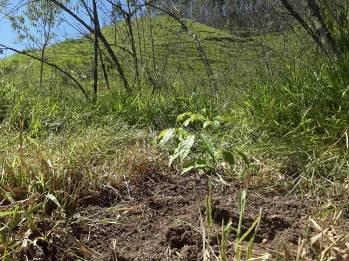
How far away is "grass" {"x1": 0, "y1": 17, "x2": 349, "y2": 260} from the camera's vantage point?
1761mm

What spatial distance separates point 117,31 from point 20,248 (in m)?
4.89

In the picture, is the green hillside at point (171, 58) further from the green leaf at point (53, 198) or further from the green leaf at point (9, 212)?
the green leaf at point (9, 212)

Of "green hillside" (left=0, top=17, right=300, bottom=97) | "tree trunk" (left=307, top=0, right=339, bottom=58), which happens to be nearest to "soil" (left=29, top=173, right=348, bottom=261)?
"tree trunk" (left=307, top=0, right=339, bottom=58)

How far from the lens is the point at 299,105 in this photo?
2705 millimetres

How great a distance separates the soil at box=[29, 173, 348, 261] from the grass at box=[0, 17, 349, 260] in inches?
2.7

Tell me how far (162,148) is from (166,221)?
0.89m

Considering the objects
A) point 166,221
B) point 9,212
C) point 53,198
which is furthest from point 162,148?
point 9,212

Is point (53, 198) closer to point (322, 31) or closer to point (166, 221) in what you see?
point (166, 221)

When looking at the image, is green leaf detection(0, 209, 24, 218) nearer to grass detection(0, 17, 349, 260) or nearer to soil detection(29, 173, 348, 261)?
grass detection(0, 17, 349, 260)

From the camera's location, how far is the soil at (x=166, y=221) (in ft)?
4.98

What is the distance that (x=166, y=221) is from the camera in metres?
1.75

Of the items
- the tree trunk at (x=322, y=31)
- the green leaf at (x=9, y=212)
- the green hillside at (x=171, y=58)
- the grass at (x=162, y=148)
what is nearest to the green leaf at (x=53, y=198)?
the grass at (x=162, y=148)

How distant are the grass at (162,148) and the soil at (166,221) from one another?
69mm

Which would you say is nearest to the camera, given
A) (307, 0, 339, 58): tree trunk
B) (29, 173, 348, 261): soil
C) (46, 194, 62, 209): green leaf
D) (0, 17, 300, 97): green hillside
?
(29, 173, 348, 261): soil
